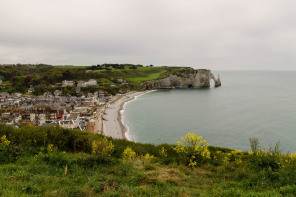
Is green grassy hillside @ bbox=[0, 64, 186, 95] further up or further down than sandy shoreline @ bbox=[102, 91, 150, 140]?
further up

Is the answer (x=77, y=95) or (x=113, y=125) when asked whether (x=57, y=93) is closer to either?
(x=77, y=95)

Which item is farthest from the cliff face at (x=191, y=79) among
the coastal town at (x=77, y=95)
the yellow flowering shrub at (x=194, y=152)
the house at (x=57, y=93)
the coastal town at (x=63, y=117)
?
the yellow flowering shrub at (x=194, y=152)

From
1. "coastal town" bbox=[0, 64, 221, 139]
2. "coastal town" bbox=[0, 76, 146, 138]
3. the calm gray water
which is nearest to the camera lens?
the calm gray water

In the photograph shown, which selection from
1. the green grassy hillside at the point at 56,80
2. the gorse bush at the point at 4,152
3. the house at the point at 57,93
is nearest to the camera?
the gorse bush at the point at 4,152

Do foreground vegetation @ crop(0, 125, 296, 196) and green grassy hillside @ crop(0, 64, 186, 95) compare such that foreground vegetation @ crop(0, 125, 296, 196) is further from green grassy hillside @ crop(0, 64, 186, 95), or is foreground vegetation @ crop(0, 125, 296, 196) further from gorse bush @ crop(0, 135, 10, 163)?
green grassy hillside @ crop(0, 64, 186, 95)

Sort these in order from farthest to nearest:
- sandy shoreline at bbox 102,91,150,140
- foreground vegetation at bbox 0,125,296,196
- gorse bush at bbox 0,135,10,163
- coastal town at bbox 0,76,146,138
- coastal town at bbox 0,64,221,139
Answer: coastal town at bbox 0,64,221,139, coastal town at bbox 0,76,146,138, sandy shoreline at bbox 102,91,150,140, gorse bush at bbox 0,135,10,163, foreground vegetation at bbox 0,125,296,196

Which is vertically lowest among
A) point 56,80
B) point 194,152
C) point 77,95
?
point 77,95

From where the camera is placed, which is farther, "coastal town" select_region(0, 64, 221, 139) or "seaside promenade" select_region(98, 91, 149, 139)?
"coastal town" select_region(0, 64, 221, 139)

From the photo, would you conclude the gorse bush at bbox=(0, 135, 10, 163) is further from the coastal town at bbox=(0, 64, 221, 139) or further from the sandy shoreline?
the sandy shoreline

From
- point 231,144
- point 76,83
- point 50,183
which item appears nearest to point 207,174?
point 50,183

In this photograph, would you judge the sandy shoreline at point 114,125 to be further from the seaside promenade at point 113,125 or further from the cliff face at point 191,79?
the cliff face at point 191,79

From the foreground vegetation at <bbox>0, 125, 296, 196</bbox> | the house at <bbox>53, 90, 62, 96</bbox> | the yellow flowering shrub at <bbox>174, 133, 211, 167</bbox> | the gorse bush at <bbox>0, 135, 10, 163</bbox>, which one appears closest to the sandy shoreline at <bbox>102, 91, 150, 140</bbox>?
the yellow flowering shrub at <bbox>174, 133, 211, 167</bbox>

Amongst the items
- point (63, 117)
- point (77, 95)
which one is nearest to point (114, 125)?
point (63, 117)

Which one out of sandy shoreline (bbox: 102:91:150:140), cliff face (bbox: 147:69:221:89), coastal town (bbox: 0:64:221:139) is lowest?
sandy shoreline (bbox: 102:91:150:140)
